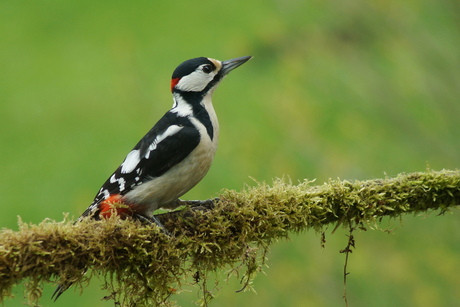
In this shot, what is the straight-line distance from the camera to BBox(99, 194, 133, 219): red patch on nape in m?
3.39

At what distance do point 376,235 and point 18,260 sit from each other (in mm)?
3356

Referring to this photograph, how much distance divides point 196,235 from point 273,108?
337 cm

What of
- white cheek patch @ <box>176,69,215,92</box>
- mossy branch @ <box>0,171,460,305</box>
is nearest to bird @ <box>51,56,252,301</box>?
white cheek patch @ <box>176,69,215,92</box>

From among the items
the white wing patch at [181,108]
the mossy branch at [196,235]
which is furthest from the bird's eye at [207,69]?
the mossy branch at [196,235]

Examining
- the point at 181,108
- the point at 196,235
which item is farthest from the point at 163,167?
the point at 196,235

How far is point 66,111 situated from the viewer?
27.9 ft

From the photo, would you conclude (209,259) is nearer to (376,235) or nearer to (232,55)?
(376,235)

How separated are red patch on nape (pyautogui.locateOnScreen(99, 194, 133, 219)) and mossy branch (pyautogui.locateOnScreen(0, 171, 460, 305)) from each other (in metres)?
0.32

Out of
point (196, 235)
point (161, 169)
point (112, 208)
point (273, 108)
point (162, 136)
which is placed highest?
point (273, 108)

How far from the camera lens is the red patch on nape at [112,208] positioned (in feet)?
11.1

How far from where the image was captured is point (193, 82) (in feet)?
12.5

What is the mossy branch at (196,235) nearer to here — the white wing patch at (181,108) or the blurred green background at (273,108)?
the blurred green background at (273,108)

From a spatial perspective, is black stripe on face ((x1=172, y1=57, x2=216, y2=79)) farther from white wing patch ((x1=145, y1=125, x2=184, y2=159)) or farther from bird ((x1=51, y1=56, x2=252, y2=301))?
white wing patch ((x1=145, y1=125, x2=184, y2=159))

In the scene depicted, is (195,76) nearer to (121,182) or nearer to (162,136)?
(162,136)
